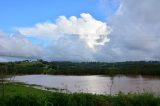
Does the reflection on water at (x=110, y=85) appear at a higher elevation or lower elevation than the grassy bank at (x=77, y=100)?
lower

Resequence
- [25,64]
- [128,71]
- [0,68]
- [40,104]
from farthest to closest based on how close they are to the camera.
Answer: [25,64] < [128,71] < [0,68] < [40,104]

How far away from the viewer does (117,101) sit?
14469mm

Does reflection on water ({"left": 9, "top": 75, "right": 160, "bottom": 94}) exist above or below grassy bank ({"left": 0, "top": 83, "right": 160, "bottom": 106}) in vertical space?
below

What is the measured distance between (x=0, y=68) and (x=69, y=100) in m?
4.73

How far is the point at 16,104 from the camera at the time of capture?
46.2ft

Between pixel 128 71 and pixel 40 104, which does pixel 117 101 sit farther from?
pixel 128 71

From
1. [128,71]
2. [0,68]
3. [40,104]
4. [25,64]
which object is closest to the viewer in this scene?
[40,104]

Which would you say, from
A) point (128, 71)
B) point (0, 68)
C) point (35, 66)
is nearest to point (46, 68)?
point (35, 66)

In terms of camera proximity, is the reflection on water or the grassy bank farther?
the reflection on water

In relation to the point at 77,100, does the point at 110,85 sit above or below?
below

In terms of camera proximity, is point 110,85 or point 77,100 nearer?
point 77,100

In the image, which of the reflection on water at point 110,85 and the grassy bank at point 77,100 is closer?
the grassy bank at point 77,100

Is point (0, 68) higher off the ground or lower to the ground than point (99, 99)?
higher

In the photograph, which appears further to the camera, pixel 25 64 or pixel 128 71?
pixel 25 64
